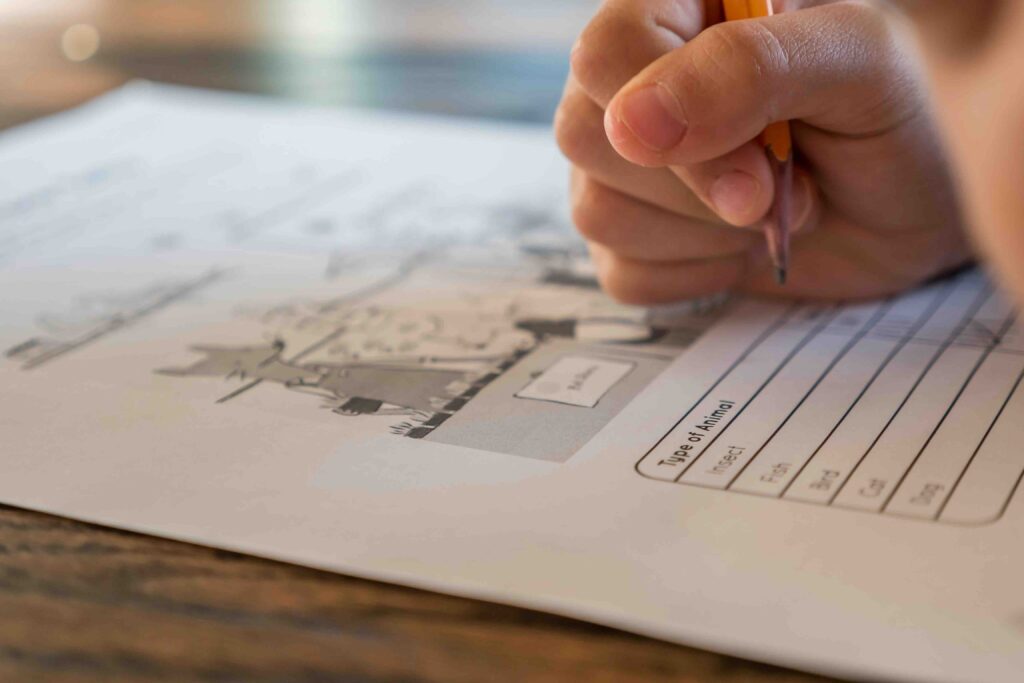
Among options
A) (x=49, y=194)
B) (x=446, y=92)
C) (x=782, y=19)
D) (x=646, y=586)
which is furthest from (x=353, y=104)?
(x=646, y=586)

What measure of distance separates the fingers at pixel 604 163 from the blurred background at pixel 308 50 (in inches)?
15.1

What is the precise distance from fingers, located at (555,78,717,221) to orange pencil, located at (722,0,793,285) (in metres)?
0.04

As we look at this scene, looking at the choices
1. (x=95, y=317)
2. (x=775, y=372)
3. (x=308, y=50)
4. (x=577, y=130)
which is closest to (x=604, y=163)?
(x=577, y=130)

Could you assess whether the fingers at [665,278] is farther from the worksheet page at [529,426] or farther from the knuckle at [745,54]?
the knuckle at [745,54]

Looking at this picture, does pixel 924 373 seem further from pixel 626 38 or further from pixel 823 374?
pixel 626 38

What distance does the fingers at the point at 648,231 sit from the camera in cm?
50

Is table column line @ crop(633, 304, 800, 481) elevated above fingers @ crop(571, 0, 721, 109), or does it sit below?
below

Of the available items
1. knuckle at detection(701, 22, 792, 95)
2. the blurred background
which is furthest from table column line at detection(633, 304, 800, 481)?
the blurred background

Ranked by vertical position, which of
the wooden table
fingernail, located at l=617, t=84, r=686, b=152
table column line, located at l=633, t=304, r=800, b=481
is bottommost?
table column line, located at l=633, t=304, r=800, b=481

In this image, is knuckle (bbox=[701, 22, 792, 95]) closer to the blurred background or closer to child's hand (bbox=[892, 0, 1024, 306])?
child's hand (bbox=[892, 0, 1024, 306])

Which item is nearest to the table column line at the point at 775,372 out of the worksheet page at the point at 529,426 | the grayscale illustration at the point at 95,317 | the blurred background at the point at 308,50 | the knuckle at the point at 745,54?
the worksheet page at the point at 529,426

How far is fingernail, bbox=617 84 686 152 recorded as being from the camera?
0.40m

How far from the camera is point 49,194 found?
70cm

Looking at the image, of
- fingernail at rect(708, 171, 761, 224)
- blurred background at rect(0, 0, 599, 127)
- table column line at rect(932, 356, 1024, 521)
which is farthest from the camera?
blurred background at rect(0, 0, 599, 127)
